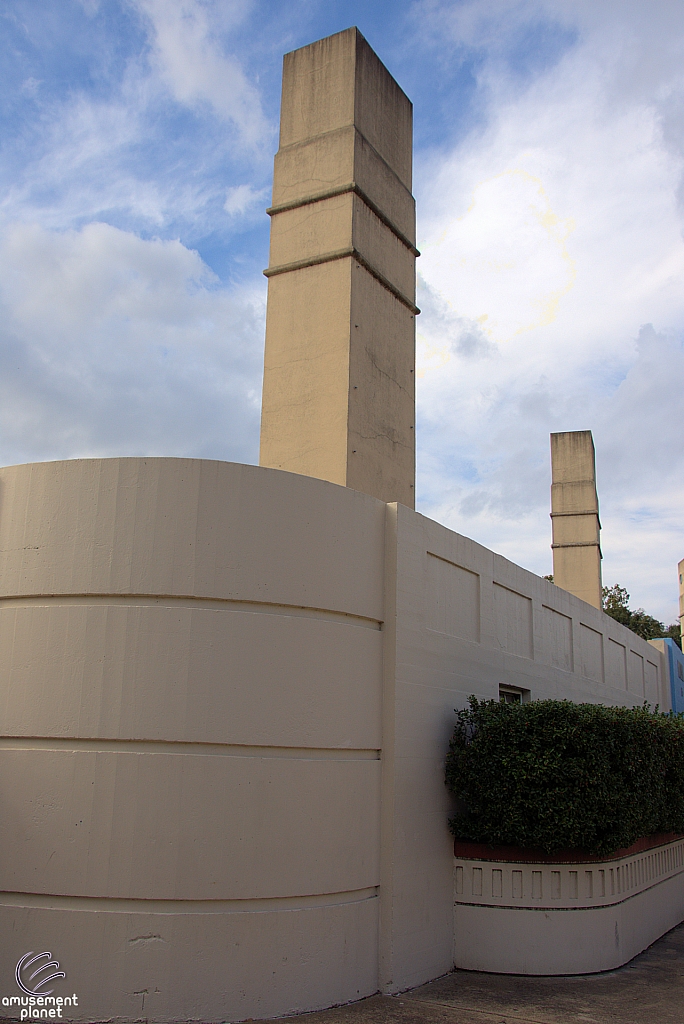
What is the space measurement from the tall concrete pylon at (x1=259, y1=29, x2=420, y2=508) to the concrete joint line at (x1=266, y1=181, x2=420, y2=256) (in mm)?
15

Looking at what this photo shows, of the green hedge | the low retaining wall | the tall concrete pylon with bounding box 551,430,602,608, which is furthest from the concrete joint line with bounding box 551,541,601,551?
the low retaining wall

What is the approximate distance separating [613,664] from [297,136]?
10.9 metres

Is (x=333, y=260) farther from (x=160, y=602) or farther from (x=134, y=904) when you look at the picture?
(x=134, y=904)

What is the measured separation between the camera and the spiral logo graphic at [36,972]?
20.9ft

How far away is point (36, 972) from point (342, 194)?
8.58 meters

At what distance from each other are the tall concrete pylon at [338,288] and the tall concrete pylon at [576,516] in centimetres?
1057

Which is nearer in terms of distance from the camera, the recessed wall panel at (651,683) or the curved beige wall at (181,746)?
the curved beige wall at (181,746)

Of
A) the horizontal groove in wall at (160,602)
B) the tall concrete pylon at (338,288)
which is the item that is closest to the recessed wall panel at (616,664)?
the tall concrete pylon at (338,288)

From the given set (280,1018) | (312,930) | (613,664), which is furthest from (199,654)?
(613,664)

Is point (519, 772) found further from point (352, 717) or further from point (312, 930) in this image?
point (312, 930)

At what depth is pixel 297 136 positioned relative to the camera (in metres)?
10.9

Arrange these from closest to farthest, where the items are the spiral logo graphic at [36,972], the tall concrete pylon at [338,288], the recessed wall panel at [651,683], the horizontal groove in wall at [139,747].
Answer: the spiral logo graphic at [36,972], the horizontal groove in wall at [139,747], the tall concrete pylon at [338,288], the recessed wall panel at [651,683]

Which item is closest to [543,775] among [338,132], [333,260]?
[333,260]

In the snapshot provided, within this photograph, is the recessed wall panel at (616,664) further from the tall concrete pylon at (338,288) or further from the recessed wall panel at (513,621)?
the tall concrete pylon at (338,288)
